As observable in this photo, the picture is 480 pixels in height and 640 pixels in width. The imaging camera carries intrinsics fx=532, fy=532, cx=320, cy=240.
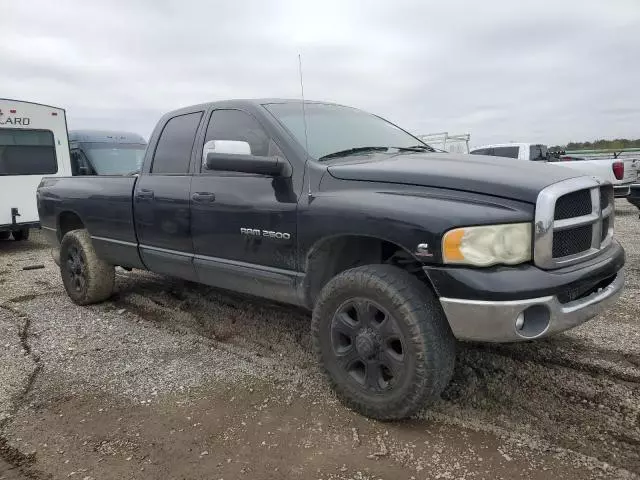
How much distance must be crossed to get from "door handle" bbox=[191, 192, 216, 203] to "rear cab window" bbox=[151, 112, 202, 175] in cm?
32

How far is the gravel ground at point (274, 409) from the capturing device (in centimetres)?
259

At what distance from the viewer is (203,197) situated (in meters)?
3.90

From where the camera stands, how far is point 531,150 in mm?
Answer: 13531

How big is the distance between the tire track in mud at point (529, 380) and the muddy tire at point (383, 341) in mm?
402

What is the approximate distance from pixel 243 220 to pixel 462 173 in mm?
1510

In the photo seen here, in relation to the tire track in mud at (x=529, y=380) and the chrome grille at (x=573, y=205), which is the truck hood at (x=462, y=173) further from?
the tire track in mud at (x=529, y=380)

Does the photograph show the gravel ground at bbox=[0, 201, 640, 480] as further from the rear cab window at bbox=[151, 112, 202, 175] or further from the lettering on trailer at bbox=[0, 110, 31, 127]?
the lettering on trailer at bbox=[0, 110, 31, 127]

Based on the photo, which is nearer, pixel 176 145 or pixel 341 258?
pixel 341 258

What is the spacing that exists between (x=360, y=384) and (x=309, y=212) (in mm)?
1047

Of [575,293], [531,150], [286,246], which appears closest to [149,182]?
[286,246]

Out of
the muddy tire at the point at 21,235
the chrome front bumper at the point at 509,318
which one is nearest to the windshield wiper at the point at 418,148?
the chrome front bumper at the point at 509,318

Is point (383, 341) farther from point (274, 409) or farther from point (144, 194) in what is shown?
point (144, 194)

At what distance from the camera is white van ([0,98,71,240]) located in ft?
31.3

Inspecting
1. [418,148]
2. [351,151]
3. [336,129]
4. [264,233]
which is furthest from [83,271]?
[418,148]
